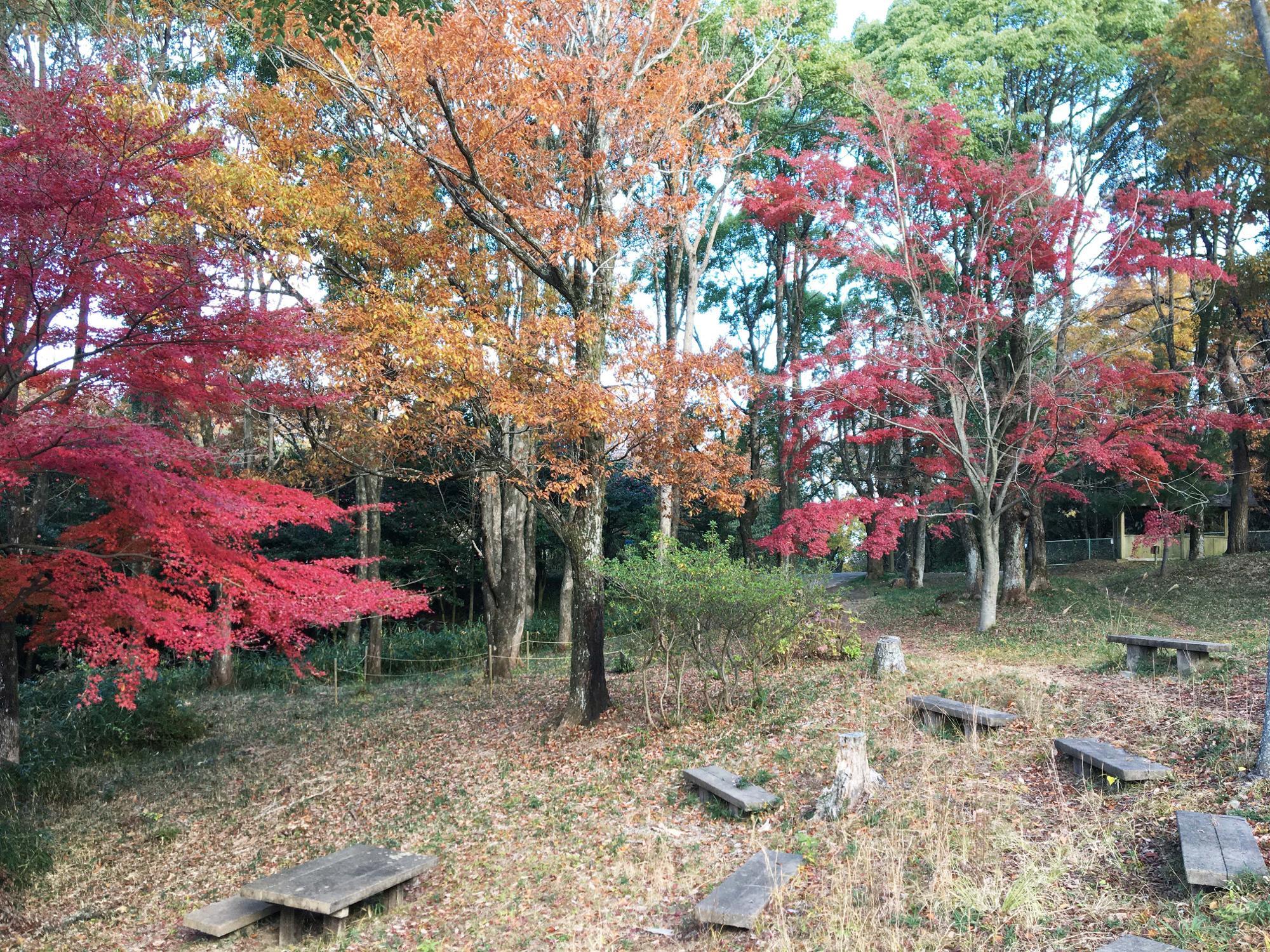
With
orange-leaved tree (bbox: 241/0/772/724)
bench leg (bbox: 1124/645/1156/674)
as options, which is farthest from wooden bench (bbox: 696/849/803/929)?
bench leg (bbox: 1124/645/1156/674)

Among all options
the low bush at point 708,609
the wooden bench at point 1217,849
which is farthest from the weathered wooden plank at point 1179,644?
the wooden bench at point 1217,849

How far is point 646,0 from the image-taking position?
35.7ft

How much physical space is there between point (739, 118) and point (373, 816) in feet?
45.8

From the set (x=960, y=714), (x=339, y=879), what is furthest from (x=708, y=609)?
(x=339, y=879)

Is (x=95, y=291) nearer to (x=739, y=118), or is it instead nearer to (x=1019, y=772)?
(x=1019, y=772)

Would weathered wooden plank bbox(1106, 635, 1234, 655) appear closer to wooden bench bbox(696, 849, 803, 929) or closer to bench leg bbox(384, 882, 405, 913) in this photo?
wooden bench bbox(696, 849, 803, 929)

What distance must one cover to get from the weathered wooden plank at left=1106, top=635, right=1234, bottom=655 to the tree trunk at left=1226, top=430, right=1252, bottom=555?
11.6 metres

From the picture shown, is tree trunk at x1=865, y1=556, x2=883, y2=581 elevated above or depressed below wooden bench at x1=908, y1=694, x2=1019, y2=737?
below

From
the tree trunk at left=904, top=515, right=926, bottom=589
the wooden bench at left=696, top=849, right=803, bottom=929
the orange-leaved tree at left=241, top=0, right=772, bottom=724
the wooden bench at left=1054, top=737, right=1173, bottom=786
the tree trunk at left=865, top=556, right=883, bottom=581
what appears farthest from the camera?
the tree trunk at left=865, top=556, right=883, bottom=581

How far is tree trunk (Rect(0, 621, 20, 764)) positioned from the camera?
789 cm

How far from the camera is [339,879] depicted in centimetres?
521

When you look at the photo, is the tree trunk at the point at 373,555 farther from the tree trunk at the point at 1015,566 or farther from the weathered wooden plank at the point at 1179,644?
the tree trunk at the point at 1015,566

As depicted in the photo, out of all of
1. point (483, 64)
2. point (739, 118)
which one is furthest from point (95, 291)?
point (739, 118)

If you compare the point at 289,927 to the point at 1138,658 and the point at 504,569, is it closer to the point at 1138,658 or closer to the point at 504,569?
the point at 1138,658
